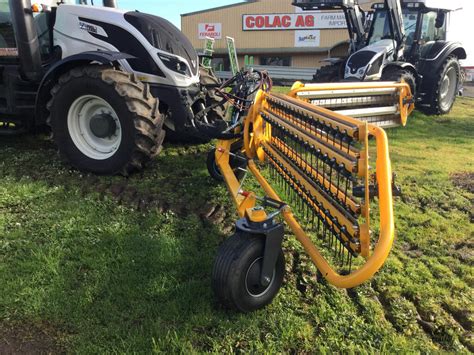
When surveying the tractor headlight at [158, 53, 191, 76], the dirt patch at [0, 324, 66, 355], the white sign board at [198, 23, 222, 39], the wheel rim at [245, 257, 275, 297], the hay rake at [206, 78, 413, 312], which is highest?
the white sign board at [198, 23, 222, 39]

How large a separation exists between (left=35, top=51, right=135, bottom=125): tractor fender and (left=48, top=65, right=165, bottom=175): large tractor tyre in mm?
102

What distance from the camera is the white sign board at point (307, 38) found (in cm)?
2702

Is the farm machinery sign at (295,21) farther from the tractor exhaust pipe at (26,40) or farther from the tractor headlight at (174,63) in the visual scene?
the tractor exhaust pipe at (26,40)

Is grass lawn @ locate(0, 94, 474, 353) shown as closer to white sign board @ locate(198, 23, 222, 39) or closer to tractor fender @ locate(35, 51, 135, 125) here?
tractor fender @ locate(35, 51, 135, 125)

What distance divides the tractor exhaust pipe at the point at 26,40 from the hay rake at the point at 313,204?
118 inches

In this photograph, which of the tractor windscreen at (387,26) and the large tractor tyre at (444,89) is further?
the large tractor tyre at (444,89)

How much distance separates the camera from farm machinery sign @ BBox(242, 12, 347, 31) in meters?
26.6

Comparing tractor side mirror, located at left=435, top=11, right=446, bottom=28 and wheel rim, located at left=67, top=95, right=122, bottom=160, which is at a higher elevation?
tractor side mirror, located at left=435, top=11, right=446, bottom=28

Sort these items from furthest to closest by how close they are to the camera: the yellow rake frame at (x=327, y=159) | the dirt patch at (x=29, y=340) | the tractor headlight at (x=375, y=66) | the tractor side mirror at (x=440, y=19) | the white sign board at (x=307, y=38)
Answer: the white sign board at (x=307, y=38) → the tractor side mirror at (x=440, y=19) → the tractor headlight at (x=375, y=66) → the dirt patch at (x=29, y=340) → the yellow rake frame at (x=327, y=159)

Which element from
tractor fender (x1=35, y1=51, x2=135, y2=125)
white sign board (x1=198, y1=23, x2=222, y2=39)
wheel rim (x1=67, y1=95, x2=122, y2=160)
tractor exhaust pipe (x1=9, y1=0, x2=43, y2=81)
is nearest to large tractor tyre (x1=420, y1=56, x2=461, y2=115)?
tractor fender (x1=35, y1=51, x2=135, y2=125)

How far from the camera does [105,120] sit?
4.46 m

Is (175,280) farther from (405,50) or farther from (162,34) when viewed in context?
(405,50)

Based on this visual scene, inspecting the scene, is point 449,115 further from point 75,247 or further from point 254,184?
point 75,247

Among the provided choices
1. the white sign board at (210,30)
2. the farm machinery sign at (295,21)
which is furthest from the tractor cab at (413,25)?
the white sign board at (210,30)
